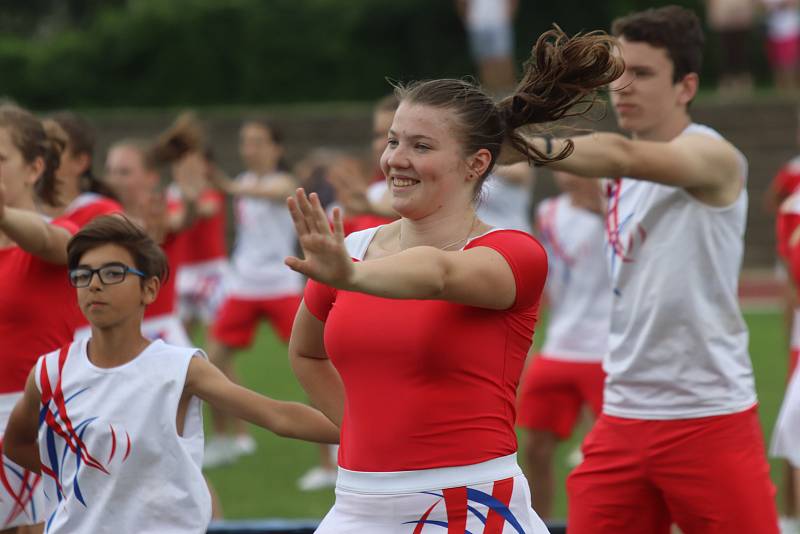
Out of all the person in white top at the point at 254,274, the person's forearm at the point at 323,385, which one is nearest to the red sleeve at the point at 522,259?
the person's forearm at the point at 323,385

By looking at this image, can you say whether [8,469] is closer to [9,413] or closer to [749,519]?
[9,413]

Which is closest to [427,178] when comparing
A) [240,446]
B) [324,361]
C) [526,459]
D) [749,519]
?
[324,361]

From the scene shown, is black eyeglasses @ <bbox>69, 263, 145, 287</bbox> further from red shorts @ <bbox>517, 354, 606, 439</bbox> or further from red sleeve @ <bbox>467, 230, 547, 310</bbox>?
red shorts @ <bbox>517, 354, 606, 439</bbox>

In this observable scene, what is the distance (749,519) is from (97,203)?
2.53m

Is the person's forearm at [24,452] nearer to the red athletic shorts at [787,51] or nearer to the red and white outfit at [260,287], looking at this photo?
the red and white outfit at [260,287]

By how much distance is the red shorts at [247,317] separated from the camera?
32.1 ft

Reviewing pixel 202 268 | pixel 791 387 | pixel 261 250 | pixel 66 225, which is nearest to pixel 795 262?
pixel 791 387

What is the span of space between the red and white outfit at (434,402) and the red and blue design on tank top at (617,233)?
4.12 ft

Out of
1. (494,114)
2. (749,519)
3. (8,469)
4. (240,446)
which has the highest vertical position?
(494,114)

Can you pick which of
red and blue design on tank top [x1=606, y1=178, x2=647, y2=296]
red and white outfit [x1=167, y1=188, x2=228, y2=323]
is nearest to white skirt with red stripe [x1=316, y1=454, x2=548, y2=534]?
red and blue design on tank top [x1=606, y1=178, x2=647, y2=296]

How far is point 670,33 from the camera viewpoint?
4.77 m

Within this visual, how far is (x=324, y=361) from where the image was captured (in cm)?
400

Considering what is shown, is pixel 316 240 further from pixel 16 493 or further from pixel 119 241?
pixel 16 493

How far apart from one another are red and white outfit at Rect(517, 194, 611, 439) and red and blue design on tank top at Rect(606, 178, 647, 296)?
6.90 ft
